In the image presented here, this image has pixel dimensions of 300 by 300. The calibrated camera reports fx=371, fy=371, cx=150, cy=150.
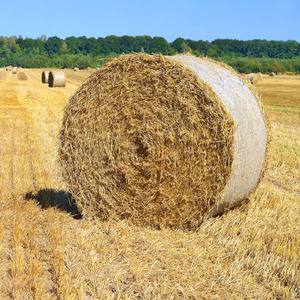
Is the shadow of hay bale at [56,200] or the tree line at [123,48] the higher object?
the tree line at [123,48]

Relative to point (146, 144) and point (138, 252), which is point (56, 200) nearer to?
point (146, 144)

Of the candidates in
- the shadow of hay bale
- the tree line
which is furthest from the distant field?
the tree line

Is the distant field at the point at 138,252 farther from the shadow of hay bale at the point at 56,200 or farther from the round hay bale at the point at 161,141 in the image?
the round hay bale at the point at 161,141

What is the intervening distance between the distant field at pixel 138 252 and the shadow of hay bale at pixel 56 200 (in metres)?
0.02

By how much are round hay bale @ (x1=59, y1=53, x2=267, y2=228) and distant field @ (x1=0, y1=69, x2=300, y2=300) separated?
0.32 meters

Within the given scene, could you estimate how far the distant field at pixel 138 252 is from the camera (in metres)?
3.41

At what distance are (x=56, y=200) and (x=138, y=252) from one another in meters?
1.97

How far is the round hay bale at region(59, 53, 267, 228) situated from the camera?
441cm

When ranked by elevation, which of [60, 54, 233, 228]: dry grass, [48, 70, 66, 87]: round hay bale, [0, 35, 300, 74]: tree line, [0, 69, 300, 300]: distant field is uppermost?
[0, 35, 300, 74]: tree line

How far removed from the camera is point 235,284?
3.58 metres

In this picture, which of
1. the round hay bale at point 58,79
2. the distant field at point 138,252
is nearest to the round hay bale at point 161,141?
the distant field at point 138,252

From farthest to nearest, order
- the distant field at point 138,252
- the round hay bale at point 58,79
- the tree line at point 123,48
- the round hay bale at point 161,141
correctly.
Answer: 1. the tree line at point 123,48
2. the round hay bale at point 58,79
3. the round hay bale at point 161,141
4. the distant field at point 138,252

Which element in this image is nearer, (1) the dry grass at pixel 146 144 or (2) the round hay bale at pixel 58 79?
(1) the dry grass at pixel 146 144

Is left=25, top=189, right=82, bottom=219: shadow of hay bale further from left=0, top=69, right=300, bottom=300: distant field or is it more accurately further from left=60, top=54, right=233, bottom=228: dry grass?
left=60, top=54, right=233, bottom=228: dry grass
